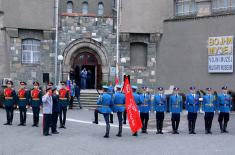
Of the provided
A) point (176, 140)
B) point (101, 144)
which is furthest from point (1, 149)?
point (176, 140)

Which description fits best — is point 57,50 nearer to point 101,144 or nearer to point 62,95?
point 62,95

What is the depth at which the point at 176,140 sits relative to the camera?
1408 centimetres

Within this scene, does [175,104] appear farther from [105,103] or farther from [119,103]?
[105,103]

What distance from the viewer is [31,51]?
93.7ft

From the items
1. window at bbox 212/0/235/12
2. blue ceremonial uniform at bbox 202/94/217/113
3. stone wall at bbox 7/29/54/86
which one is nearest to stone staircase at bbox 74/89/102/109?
stone wall at bbox 7/29/54/86

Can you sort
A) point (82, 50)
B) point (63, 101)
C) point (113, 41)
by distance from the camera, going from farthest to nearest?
point (82, 50) → point (113, 41) → point (63, 101)

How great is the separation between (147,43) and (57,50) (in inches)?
239

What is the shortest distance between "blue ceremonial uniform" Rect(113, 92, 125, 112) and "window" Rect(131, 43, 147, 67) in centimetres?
1358

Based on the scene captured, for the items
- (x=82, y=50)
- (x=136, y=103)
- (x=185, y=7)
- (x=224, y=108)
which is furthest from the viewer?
(x=82, y=50)

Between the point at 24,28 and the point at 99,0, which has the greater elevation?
the point at 99,0

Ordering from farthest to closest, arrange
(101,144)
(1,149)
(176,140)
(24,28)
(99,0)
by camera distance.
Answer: (99,0)
(24,28)
(176,140)
(101,144)
(1,149)

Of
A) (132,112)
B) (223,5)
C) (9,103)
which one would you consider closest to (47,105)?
(132,112)

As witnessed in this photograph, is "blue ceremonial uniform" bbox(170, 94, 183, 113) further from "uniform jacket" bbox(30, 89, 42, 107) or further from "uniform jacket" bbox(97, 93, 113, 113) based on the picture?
"uniform jacket" bbox(30, 89, 42, 107)

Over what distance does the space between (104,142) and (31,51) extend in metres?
16.5
